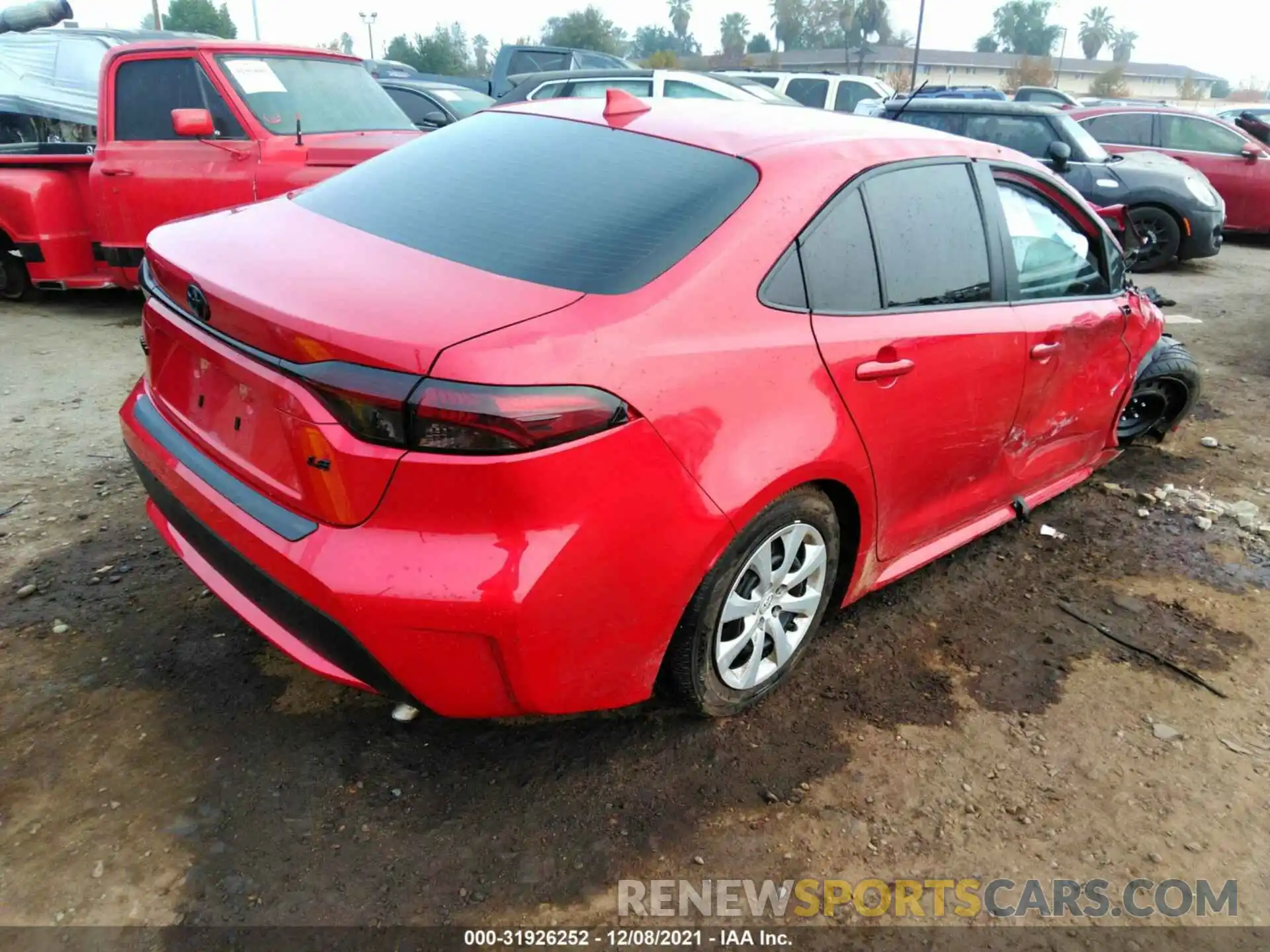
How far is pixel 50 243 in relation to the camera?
6.33 metres

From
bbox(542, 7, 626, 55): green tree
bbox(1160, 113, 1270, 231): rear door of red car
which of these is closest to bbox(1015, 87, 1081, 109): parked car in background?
bbox(1160, 113, 1270, 231): rear door of red car

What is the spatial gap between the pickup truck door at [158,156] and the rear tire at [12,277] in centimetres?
124

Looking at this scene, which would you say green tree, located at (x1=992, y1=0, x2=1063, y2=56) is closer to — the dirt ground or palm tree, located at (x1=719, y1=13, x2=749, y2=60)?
palm tree, located at (x1=719, y1=13, x2=749, y2=60)

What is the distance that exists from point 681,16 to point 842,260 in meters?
131

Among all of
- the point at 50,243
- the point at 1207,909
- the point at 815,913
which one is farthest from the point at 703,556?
the point at 50,243

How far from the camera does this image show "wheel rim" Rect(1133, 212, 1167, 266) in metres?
9.72

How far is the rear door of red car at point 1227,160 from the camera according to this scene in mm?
11070

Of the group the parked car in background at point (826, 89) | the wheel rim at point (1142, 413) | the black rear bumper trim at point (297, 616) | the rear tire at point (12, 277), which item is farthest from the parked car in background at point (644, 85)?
the black rear bumper trim at point (297, 616)

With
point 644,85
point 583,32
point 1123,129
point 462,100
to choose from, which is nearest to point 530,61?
point 462,100

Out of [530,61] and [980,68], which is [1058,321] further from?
[980,68]

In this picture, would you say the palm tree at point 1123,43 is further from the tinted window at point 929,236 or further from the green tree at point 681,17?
the tinted window at point 929,236

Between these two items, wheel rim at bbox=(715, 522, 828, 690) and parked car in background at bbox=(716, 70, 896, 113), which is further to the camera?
parked car in background at bbox=(716, 70, 896, 113)

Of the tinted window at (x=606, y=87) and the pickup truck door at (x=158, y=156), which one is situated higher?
the tinted window at (x=606, y=87)

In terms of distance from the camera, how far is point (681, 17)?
118875 mm
